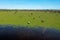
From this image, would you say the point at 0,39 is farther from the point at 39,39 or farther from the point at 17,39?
the point at 39,39

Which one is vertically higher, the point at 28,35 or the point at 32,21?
the point at 28,35

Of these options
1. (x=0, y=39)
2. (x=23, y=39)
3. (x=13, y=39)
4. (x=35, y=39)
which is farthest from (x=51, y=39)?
(x=0, y=39)

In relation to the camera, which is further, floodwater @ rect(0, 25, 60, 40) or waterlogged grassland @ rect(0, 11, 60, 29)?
waterlogged grassland @ rect(0, 11, 60, 29)

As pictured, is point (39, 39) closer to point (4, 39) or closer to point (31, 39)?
point (31, 39)

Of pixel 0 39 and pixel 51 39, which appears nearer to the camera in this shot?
pixel 0 39

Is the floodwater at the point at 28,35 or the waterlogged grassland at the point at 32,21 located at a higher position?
the floodwater at the point at 28,35

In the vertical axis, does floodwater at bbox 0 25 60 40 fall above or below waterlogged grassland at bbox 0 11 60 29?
above

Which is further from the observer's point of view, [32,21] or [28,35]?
[32,21]

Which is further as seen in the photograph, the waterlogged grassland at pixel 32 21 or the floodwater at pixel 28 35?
the waterlogged grassland at pixel 32 21

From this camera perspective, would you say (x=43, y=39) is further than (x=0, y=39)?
Yes

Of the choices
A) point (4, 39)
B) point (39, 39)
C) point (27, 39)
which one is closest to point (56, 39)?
point (39, 39)
